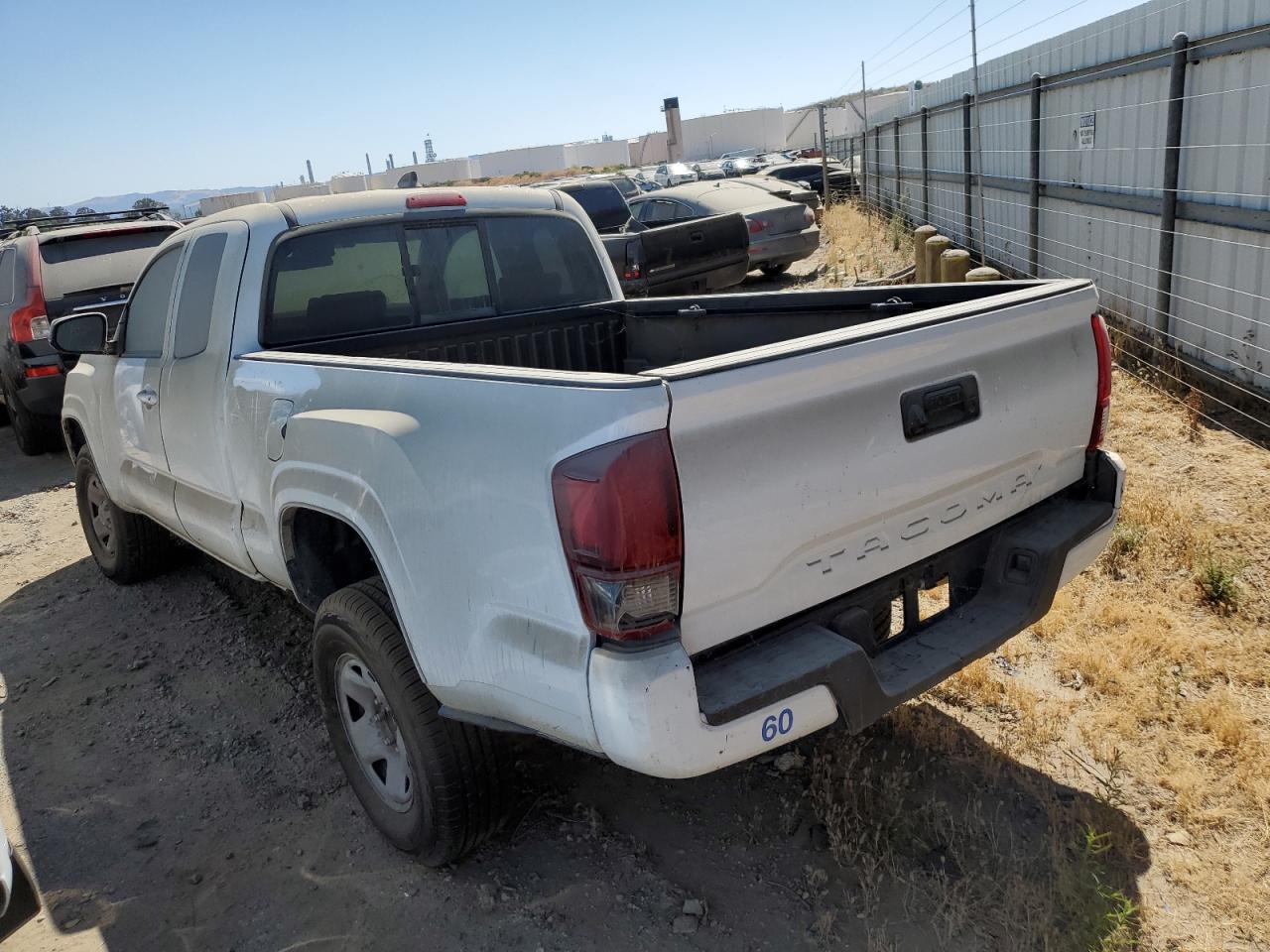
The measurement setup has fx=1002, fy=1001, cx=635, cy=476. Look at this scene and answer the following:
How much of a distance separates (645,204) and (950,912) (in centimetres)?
1335

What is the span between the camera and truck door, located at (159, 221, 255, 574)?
3775 mm

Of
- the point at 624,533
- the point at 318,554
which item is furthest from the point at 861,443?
the point at 318,554

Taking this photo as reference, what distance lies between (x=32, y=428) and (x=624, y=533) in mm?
8977

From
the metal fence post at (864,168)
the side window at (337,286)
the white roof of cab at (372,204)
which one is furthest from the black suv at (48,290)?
the metal fence post at (864,168)

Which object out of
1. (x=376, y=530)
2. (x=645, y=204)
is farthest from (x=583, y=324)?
(x=645, y=204)

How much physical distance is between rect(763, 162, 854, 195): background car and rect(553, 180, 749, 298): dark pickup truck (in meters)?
13.6

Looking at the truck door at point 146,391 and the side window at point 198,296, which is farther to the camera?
the truck door at point 146,391

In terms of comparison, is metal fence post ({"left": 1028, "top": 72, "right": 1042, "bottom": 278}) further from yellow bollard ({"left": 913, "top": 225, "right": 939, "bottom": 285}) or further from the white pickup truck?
the white pickup truck

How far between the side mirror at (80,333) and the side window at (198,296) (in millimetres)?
803

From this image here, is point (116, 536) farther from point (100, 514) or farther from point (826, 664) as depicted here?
point (826, 664)

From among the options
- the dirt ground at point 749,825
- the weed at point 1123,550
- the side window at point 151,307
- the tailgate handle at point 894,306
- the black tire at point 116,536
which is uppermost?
the side window at point 151,307

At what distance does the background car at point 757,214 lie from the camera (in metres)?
13.6

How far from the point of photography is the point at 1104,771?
3.32 metres

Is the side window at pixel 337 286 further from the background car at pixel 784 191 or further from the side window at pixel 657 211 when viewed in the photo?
the background car at pixel 784 191
